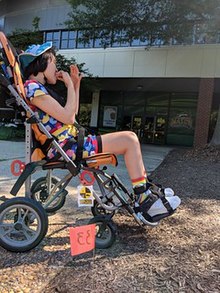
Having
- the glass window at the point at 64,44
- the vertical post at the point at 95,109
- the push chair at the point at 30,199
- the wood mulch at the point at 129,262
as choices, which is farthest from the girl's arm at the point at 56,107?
the vertical post at the point at 95,109

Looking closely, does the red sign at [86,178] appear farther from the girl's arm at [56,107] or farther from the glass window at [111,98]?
the glass window at [111,98]

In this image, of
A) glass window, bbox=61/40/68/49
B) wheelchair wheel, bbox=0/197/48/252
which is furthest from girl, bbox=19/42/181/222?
glass window, bbox=61/40/68/49

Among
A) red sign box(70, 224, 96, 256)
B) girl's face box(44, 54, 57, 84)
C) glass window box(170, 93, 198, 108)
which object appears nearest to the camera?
red sign box(70, 224, 96, 256)

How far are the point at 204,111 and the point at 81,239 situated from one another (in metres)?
14.1

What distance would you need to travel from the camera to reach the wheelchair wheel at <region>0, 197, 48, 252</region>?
9.53ft

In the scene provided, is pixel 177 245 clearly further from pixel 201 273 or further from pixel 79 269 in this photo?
pixel 79 269

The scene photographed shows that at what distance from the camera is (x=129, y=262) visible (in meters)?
2.80

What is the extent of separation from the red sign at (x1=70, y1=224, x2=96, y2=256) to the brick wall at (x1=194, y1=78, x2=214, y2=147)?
13.7m

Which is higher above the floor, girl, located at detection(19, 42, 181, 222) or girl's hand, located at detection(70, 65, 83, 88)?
girl's hand, located at detection(70, 65, 83, 88)

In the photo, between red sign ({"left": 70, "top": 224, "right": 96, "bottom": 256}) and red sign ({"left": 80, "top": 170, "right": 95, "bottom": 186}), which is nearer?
red sign ({"left": 70, "top": 224, "right": 96, "bottom": 256})

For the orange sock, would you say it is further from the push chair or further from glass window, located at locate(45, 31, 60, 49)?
glass window, located at locate(45, 31, 60, 49)

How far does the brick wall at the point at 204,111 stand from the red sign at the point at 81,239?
44.8ft

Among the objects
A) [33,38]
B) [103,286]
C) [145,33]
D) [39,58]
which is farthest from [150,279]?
[33,38]

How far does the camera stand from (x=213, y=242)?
3246mm
